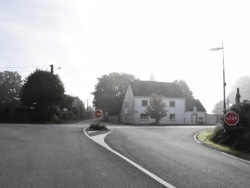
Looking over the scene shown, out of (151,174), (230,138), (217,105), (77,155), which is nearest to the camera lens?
(151,174)

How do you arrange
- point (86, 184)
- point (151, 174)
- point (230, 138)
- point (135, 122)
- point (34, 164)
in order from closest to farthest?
point (86, 184), point (151, 174), point (34, 164), point (230, 138), point (135, 122)

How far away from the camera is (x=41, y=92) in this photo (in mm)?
49406

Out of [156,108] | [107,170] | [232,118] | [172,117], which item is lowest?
[107,170]

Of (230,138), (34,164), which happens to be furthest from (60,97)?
(34,164)

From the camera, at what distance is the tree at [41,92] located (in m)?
49.4

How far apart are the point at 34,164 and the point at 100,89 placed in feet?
264

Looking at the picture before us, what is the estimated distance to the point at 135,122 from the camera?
196 feet

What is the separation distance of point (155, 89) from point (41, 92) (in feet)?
82.4

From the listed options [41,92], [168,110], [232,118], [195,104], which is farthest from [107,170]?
[195,104]

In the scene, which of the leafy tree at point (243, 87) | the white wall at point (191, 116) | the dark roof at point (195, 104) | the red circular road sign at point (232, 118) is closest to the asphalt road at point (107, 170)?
the red circular road sign at point (232, 118)

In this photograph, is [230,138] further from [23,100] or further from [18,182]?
[23,100]

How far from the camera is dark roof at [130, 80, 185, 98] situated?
63.1 m

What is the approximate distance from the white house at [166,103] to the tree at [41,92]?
16727 mm

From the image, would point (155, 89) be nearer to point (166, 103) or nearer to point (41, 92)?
point (166, 103)
